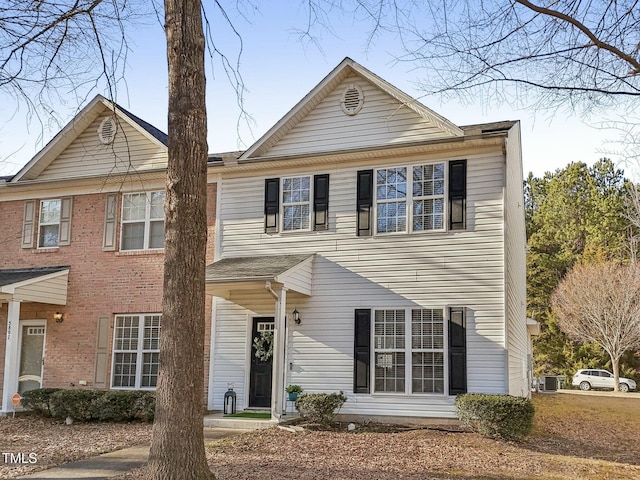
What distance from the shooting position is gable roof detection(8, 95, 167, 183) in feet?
53.8

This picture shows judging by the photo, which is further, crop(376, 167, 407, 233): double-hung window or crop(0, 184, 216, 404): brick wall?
crop(0, 184, 216, 404): brick wall

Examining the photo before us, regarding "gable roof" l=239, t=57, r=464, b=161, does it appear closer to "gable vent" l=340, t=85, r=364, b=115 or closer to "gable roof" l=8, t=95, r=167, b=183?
"gable vent" l=340, t=85, r=364, b=115

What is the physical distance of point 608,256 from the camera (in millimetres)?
35938

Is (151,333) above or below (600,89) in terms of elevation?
below

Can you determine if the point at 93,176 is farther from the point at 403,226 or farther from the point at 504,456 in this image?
the point at 504,456

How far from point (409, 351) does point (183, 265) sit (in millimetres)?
7434

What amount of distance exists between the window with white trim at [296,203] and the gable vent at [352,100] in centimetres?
177

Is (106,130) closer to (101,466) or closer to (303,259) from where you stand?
(303,259)

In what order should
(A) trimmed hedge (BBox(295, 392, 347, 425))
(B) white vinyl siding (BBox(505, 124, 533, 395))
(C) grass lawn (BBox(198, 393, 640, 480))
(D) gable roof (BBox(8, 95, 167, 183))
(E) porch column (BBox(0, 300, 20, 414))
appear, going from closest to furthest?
1. (C) grass lawn (BBox(198, 393, 640, 480))
2. (A) trimmed hedge (BBox(295, 392, 347, 425))
3. (B) white vinyl siding (BBox(505, 124, 533, 395))
4. (E) porch column (BBox(0, 300, 20, 414))
5. (D) gable roof (BBox(8, 95, 167, 183))

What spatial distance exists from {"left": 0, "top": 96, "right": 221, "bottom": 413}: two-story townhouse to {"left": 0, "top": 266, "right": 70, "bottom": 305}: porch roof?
0.08 ft

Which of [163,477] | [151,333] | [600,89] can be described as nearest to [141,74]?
[163,477]

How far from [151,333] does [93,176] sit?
4.30 m

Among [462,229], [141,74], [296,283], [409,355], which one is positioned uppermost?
[141,74]

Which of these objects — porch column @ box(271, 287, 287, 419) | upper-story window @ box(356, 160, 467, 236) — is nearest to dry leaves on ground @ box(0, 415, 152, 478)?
porch column @ box(271, 287, 287, 419)
